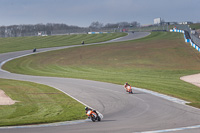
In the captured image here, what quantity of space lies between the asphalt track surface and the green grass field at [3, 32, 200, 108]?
682cm

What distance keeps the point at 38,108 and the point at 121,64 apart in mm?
33878

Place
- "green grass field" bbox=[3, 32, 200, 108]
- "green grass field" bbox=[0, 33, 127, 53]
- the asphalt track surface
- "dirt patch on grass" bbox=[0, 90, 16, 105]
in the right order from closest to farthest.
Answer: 1. the asphalt track surface
2. "dirt patch on grass" bbox=[0, 90, 16, 105]
3. "green grass field" bbox=[3, 32, 200, 108]
4. "green grass field" bbox=[0, 33, 127, 53]

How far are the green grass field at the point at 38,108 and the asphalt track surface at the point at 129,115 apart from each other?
49.6 inches

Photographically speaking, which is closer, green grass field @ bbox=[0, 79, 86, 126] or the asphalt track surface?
the asphalt track surface

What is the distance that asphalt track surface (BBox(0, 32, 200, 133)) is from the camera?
15062mm

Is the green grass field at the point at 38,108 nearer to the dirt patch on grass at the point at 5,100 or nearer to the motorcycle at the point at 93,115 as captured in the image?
the dirt patch on grass at the point at 5,100

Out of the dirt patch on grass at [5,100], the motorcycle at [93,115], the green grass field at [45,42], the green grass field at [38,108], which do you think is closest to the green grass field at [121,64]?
the green grass field at [38,108]

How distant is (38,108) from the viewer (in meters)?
20.7

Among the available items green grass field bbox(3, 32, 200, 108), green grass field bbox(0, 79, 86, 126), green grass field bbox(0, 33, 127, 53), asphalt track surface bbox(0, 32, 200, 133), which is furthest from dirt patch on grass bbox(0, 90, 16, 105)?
green grass field bbox(0, 33, 127, 53)

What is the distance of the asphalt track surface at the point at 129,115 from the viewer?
→ 49.4ft

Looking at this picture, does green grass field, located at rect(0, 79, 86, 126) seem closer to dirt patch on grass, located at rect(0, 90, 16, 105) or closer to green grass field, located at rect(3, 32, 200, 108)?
dirt patch on grass, located at rect(0, 90, 16, 105)

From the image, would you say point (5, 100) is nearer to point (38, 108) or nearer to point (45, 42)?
point (38, 108)

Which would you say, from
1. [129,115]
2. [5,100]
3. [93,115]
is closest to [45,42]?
[5,100]

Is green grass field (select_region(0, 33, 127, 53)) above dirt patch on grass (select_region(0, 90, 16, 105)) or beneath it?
above
